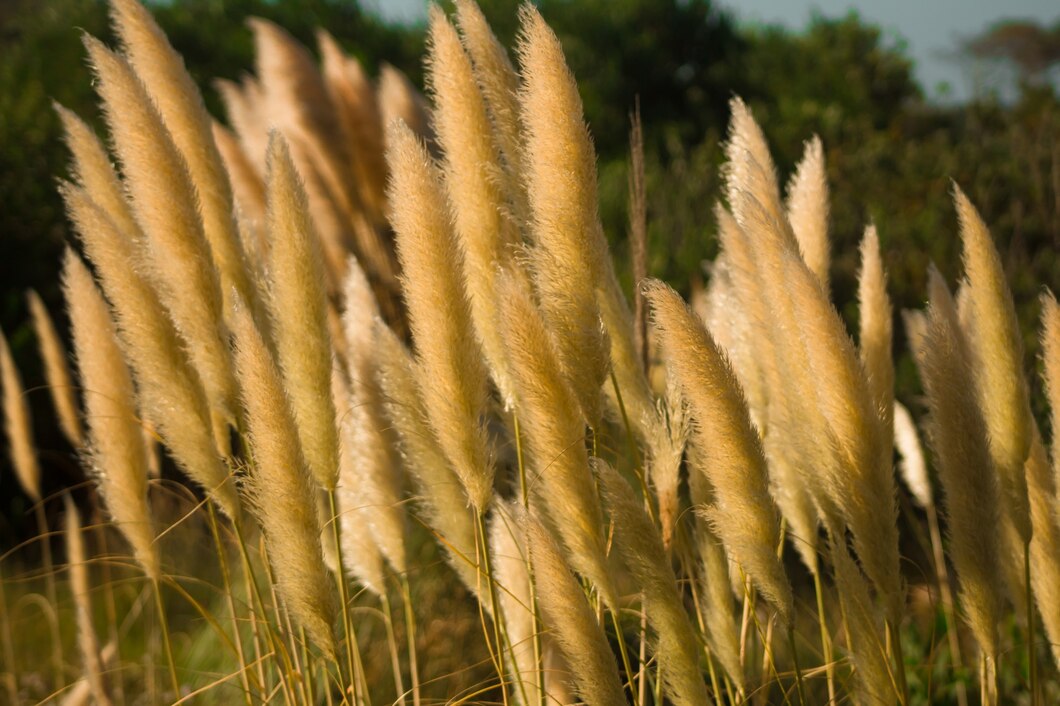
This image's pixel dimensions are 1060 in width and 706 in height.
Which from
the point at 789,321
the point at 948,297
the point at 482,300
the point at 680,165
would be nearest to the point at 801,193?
the point at 948,297

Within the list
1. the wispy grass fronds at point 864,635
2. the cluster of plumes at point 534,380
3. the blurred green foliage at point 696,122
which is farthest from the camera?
the blurred green foliage at point 696,122

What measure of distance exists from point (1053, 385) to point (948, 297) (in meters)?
0.21

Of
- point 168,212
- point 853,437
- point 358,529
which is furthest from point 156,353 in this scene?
point 853,437

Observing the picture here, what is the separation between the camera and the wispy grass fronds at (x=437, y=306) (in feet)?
4.23

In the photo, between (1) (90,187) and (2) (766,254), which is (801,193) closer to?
(2) (766,254)

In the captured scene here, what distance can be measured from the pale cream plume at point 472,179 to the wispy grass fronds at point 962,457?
0.60 metres

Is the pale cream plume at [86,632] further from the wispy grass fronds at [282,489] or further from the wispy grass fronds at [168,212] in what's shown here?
the wispy grass fronds at [282,489]

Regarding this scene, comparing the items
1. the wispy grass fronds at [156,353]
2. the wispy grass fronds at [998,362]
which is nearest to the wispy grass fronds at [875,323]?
the wispy grass fronds at [998,362]

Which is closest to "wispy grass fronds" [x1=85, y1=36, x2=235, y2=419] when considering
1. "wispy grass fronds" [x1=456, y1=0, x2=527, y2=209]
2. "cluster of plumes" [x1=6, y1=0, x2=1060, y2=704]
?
"cluster of plumes" [x1=6, y1=0, x2=1060, y2=704]

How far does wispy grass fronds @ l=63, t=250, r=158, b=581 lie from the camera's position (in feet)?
5.35

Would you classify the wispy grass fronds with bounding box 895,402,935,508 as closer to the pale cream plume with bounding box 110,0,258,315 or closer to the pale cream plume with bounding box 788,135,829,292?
the pale cream plume with bounding box 788,135,829,292

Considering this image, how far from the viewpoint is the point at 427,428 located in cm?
164

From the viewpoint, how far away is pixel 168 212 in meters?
1.52

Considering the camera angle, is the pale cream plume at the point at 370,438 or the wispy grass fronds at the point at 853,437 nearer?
the wispy grass fronds at the point at 853,437
